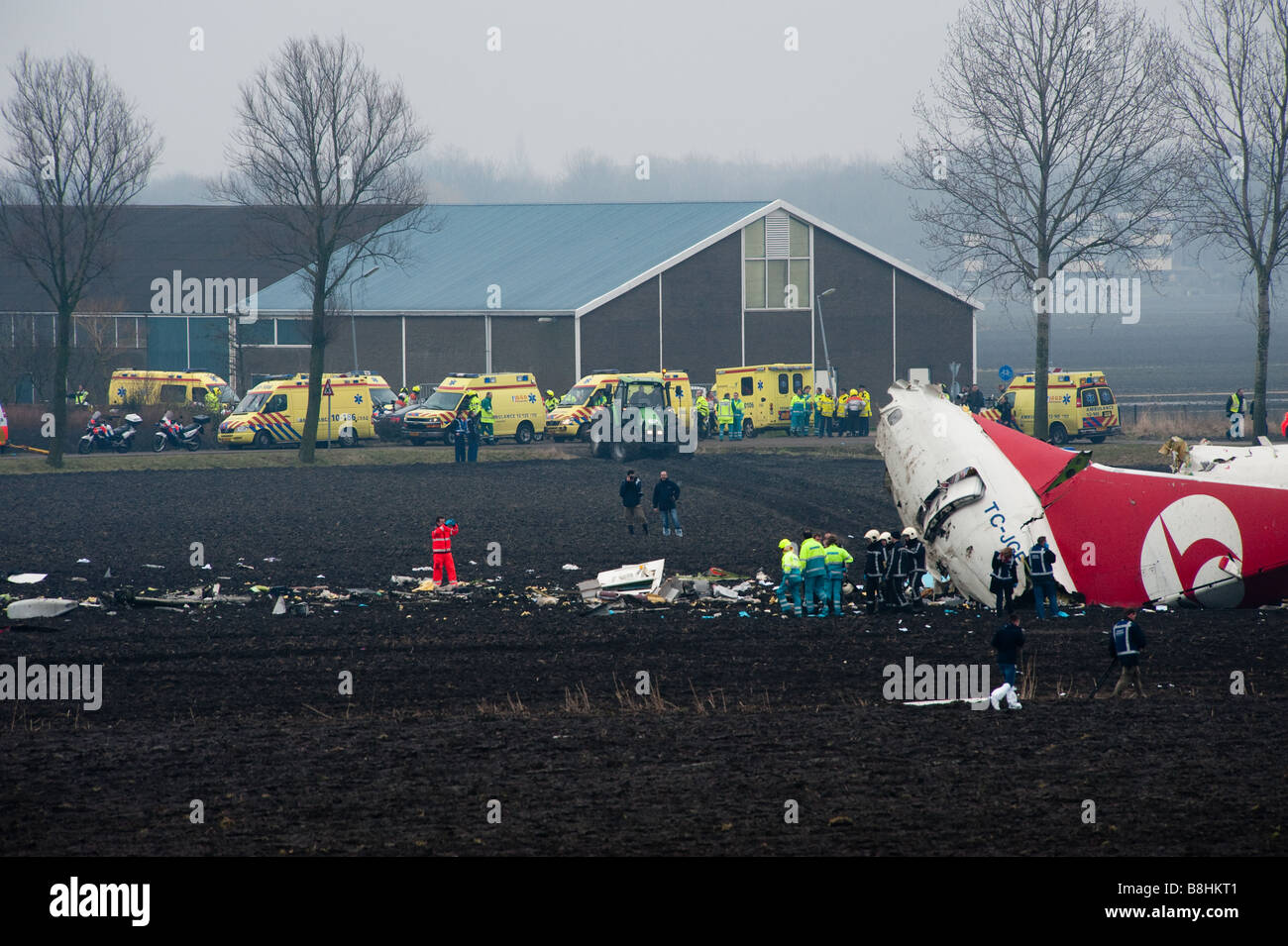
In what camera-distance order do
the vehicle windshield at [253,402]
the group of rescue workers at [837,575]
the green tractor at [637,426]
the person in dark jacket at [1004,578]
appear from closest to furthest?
the person in dark jacket at [1004,578] < the group of rescue workers at [837,575] < the green tractor at [637,426] < the vehicle windshield at [253,402]

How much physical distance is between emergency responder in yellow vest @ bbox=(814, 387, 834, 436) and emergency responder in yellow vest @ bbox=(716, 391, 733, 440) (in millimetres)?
3352

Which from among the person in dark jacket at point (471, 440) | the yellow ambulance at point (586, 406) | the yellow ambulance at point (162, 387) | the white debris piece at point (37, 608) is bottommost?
the white debris piece at point (37, 608)

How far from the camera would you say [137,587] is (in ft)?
70.9

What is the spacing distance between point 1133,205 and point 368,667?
35498 millimetres

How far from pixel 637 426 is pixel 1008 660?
1059 inches

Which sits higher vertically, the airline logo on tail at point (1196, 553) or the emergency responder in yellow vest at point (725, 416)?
the emergency responder in yellow vest at point (725, 416)

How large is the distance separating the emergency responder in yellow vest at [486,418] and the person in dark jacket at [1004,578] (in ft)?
90.0

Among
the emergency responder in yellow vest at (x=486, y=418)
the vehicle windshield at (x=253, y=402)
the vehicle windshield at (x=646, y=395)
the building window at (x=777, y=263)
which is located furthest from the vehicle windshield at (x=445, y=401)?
the building window at (x=777, y=263)

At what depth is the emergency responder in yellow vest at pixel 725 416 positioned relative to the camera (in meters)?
48.2

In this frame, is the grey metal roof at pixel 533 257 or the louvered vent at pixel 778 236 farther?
the louvered vent at pixel 778 236

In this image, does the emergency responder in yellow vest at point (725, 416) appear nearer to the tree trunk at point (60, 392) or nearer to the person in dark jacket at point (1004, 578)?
the tree trunk at point (60, 392)

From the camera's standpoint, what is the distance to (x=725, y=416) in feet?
158

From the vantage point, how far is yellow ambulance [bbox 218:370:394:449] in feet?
148

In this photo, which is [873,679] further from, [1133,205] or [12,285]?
[12,285]
